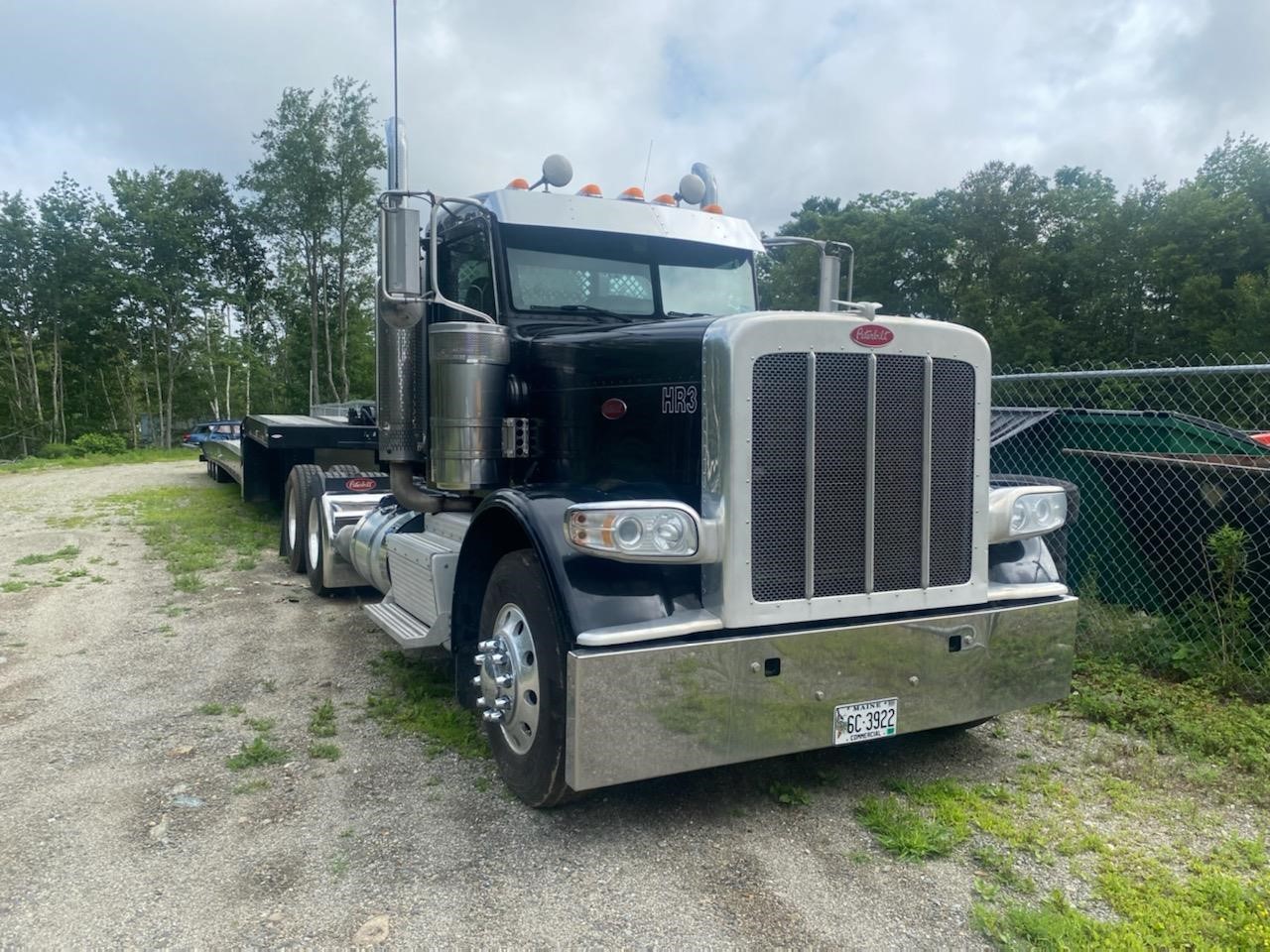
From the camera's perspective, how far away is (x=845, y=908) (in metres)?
2.81

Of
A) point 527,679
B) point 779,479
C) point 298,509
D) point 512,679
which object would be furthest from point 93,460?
point 779,479

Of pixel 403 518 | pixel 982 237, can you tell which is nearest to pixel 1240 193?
pixel 982 237

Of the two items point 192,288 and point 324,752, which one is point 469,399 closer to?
point 324,752

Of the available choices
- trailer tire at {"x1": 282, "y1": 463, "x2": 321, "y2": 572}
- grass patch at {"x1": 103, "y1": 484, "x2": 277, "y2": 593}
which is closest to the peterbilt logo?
trailer tire at {"x1": 282, "y1": 463, "x2": 321, "y2": 572}

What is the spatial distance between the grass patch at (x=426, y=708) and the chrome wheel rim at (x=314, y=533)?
2506 millimetres

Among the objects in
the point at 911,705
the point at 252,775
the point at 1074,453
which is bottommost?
the point at 252,775

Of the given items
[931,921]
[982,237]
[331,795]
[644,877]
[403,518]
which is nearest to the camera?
[931,921]

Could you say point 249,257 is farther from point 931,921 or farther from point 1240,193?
point 931,921

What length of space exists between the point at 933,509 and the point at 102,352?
45.5 meters

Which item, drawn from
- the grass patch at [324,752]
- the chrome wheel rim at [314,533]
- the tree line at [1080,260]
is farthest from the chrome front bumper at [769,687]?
the tree line at [1080,260]

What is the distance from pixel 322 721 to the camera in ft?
14.7

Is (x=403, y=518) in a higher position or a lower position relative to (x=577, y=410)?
lower

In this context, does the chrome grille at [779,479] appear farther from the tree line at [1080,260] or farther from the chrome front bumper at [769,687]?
the tree line at [1080,260]

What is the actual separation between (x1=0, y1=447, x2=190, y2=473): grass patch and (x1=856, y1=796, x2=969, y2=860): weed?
1007 inches
